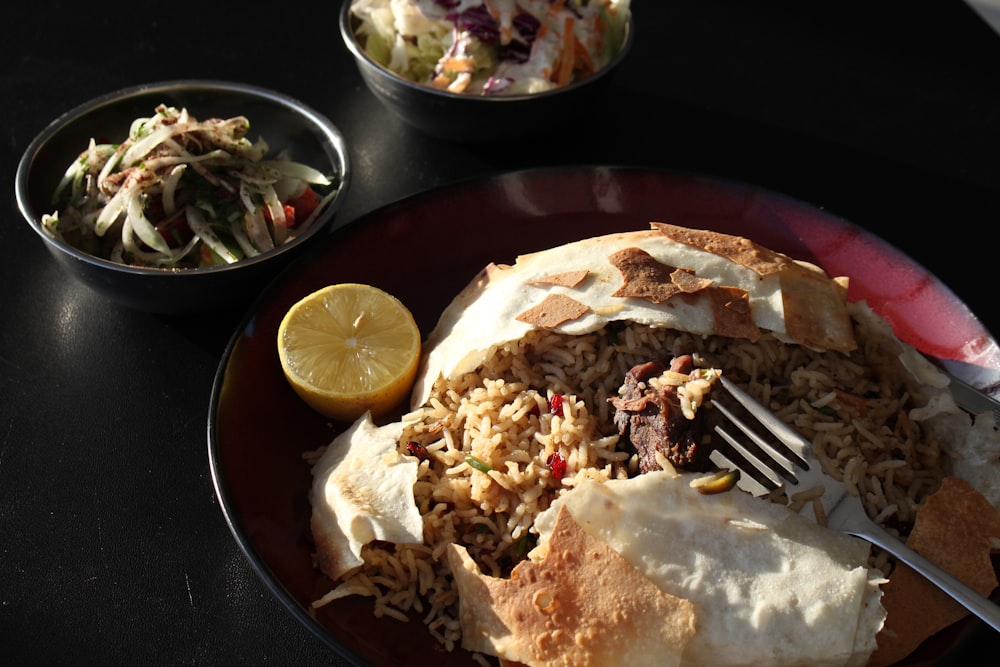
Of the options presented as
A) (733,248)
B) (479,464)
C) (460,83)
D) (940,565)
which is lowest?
(479,464)

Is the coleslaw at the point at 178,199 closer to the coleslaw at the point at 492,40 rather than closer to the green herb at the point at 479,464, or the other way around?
the coleslaw at the point at 492,40

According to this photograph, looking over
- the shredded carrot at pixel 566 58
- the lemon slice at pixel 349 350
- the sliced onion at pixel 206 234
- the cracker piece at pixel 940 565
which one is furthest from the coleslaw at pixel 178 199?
the cracker piece at pixel 940 565

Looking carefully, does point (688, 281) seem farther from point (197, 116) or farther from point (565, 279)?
point (197, 116)

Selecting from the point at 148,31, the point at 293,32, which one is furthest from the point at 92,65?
the point at 293,32

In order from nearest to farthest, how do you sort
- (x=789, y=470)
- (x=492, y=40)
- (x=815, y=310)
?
(x=789, y=470), (x=815, y=310), (x=492, y=40)

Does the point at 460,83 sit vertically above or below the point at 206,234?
above

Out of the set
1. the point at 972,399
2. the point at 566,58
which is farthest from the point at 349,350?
the point at 972,399

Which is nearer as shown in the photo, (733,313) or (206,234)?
(733,313)
